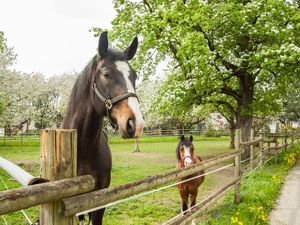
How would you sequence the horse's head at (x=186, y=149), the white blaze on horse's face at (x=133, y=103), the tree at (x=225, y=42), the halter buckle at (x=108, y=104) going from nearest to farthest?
the white blaze on horse's face at (x=133, y=103) < the halter buckle at (x=108, y=104) < the horse's head at (x=186, y=149) < the tree at (x=225, y=42)

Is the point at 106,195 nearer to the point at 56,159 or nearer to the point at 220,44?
the point at 56,159

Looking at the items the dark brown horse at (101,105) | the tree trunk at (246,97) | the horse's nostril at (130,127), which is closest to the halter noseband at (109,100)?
the dark brown horse at (101,105)

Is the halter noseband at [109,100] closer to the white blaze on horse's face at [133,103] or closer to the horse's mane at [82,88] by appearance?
the white blaze on horse's face at [133,103]

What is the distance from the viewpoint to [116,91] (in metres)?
3.09

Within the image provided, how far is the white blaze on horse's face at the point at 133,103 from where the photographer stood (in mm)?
2729

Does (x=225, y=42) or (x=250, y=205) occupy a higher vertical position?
(x=225, y=42)

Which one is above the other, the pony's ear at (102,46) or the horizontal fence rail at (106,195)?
the pony's ear at (102,46)

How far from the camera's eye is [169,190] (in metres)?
9.70

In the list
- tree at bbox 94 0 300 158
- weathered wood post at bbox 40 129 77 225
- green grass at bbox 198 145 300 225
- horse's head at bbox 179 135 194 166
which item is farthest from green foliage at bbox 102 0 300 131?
weathered wood post at bbox 40 129 77 225

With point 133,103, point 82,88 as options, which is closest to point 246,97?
point 82,88

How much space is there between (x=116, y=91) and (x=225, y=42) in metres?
13.2

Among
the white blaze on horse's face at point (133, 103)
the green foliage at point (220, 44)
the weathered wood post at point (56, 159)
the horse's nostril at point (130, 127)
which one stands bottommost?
the weathered wood post at point (56, 159)

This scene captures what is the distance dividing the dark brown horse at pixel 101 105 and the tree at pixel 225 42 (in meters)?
9.64

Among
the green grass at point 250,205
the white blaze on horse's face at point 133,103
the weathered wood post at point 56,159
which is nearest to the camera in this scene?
the weathered wood post at point 56,159
